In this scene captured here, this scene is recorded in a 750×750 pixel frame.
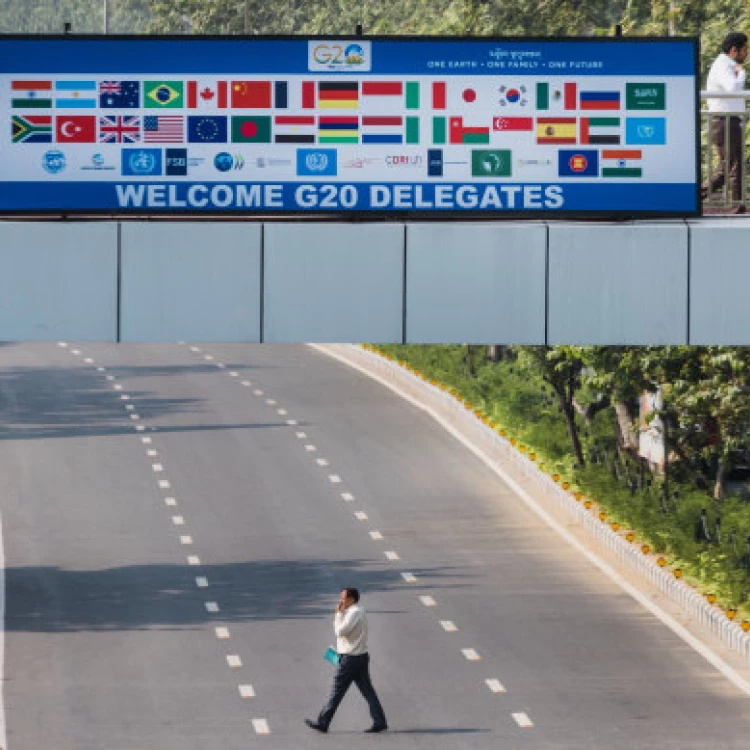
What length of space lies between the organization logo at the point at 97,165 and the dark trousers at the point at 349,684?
8007 millimetres

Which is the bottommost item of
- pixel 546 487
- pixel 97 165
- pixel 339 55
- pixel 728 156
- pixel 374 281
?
pixel 546 487

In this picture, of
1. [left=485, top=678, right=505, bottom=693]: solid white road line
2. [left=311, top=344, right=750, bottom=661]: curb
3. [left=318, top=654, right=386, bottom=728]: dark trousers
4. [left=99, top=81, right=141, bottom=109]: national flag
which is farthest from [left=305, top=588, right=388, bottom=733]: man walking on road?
[left=311, top=344, right=750, bottom=661]: curb

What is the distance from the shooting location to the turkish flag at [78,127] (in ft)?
73.7

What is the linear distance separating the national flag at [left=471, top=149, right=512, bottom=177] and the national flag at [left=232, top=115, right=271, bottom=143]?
190 cm

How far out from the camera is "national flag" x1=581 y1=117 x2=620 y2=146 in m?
22.6

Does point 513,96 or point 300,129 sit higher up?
point 513,96

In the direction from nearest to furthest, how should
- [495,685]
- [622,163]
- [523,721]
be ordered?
1. [622,163]
2. [523,721]
3. [495,685]

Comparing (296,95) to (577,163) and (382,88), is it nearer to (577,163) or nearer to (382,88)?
(382,88)

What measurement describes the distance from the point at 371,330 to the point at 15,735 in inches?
386

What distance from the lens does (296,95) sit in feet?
73.8

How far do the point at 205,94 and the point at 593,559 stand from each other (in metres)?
21.7

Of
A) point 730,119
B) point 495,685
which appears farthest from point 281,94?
point 495,685

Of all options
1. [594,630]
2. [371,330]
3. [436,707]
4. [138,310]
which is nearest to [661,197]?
[371,330]

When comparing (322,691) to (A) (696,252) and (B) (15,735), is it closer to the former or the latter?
(B) (15,735)
